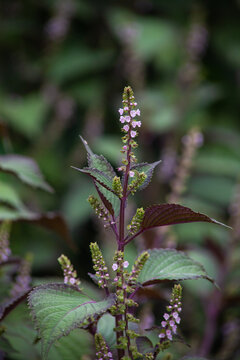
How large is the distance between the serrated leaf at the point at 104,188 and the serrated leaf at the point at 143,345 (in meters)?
0.19

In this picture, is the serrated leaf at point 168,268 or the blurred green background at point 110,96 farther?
the blurred green background at point 110,96

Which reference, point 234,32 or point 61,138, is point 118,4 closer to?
point 234,32

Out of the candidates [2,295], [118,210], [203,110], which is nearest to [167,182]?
[203,110]

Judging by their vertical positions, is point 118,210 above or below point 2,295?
above

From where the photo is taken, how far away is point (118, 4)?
9.57ft

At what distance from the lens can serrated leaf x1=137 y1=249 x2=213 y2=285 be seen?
67cm

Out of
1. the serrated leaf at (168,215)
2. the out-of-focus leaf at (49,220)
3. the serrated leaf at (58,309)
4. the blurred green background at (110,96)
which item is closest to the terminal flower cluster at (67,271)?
the serrated leaf at (58,309)

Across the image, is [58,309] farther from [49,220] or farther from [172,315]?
[49,220]

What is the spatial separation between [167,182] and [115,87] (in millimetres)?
835

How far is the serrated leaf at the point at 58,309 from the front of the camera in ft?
1.81

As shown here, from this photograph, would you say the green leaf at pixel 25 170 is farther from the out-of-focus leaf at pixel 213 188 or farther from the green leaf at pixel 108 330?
the out-of-focus leaf at pixel 213 188

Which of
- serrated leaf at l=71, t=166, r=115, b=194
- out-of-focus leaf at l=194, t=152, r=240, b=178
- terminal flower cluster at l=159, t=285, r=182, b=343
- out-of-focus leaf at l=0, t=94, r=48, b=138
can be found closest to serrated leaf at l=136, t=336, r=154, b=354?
terminal flower cluster at l=159, t=285, r=182, b=343

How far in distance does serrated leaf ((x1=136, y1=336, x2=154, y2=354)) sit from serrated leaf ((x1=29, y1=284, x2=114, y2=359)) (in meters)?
0.10

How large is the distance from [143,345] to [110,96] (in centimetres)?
225
